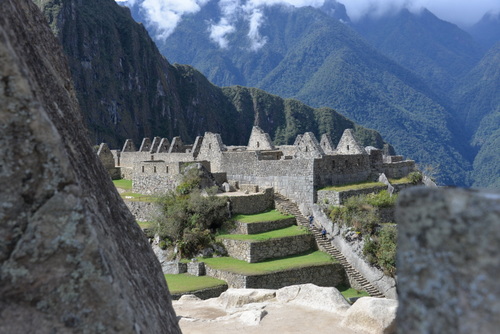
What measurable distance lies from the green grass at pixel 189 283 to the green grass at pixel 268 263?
0.57 meters

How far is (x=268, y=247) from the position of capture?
18.4 meters

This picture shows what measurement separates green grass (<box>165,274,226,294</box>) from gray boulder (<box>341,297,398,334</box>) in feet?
26.0

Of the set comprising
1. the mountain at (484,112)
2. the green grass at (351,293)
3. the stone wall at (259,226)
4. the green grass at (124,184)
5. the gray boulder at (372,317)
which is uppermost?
the mountain at (484,112)

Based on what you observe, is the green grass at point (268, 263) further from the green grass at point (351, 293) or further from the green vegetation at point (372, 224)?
the green vegetation at point (372, 224)

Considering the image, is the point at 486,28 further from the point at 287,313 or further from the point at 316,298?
the point at 287,313

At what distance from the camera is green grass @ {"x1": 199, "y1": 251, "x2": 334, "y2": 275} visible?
56.0 feet

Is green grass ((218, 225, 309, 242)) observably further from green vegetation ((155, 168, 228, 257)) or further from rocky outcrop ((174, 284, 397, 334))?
rocky outcrop ((174, 284, 397, 334))

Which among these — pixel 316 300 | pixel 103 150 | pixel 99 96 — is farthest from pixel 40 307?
pixel 99 96

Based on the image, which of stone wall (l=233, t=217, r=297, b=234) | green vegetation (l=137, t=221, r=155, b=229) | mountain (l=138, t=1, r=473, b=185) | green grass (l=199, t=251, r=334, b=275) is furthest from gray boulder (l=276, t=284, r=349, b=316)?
mountain (l=138, t=1, r=473, b=185)

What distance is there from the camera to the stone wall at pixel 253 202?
69.2 ft

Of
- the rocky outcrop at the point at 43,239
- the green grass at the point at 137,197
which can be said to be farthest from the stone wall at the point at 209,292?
the rocky outcrop at the point at 43,239

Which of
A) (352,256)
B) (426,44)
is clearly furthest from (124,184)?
(426,44)

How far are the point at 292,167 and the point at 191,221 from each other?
4838mm

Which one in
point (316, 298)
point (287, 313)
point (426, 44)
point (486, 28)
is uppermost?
point (486, 28)
